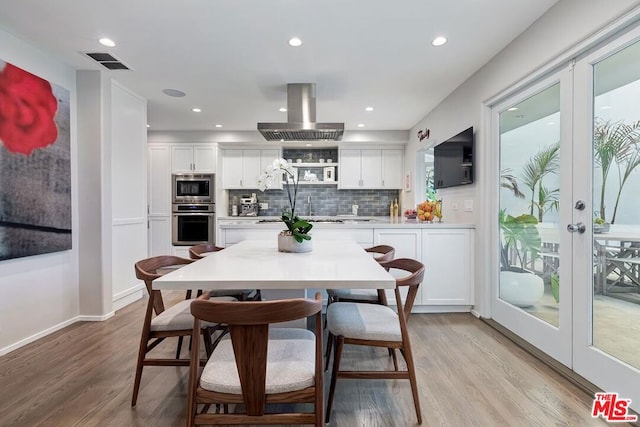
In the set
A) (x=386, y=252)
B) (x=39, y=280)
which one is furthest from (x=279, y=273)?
(x=39, y=280)

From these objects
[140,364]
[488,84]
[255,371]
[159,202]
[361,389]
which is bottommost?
[361,389]

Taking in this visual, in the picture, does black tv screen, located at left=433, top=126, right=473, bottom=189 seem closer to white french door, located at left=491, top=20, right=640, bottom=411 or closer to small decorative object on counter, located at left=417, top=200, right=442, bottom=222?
small decorative object on counter, located at left=417, top=200, right=442, bottom=222

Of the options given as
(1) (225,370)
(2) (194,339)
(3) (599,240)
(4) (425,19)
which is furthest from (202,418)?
(4) (425,19)

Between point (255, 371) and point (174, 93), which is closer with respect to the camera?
point (255, 371)

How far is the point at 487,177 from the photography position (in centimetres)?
293

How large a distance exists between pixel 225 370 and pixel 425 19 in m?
2.48

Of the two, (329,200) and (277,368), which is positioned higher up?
(329,200)

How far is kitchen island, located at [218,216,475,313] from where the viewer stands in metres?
3.16

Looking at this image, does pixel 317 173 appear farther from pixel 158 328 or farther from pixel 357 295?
pixel 158 328

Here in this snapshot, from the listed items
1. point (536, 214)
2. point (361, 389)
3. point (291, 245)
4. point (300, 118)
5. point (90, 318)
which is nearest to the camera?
point (361, 389)

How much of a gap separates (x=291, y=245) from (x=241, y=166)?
159 inches

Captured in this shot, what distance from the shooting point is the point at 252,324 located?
1005 millimetres

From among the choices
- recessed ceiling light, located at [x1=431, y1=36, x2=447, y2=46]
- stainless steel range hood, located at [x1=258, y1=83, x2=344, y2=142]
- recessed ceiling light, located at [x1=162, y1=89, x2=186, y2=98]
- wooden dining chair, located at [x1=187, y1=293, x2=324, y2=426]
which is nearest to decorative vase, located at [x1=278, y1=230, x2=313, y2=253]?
wooden dining chair, located at [x1=187, y1=293, x2=324, y2=426]

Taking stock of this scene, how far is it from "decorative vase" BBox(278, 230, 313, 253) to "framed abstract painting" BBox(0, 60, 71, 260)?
2077 millimetres
